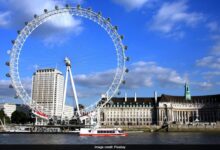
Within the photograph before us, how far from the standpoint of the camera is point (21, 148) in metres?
20.9

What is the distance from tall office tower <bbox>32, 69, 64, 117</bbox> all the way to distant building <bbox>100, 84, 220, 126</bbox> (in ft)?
94.2

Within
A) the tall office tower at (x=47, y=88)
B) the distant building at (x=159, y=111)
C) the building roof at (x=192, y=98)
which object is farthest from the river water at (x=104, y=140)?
the tall office tower at (x=47, y=88)

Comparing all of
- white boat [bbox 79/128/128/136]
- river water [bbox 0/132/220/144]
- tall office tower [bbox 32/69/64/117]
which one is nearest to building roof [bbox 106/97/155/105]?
tall office tower [bbox 32/69/64/117]

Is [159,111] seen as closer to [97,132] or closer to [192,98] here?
[192,98]

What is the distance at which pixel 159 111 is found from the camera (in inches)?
6048

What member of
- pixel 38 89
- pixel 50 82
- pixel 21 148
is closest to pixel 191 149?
pixel 21 148

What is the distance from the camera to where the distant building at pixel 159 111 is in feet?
503

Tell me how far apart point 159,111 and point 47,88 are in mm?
60786

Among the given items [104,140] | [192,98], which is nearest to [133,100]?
[192,98]

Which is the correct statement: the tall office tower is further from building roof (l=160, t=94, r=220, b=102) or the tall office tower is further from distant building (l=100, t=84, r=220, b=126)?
building roof (l=160, t=94, r=220, b=102)

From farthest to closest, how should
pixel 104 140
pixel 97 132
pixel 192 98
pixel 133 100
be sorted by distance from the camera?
pixel 192 98
pixel 133 100
pixel 97 132
pixel 104 140

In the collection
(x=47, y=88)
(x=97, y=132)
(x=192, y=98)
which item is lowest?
(x=97, y=132)

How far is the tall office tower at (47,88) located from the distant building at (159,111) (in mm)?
28714

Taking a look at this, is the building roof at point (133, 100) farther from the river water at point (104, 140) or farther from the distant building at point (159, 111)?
the river water at point (104, 140)
